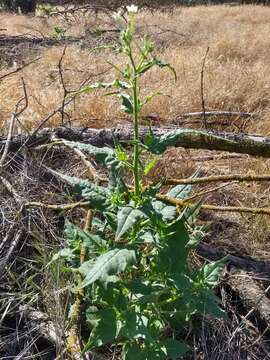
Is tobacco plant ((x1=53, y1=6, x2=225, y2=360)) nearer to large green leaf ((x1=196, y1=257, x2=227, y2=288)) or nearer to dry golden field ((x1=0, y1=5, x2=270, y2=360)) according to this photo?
large green leaf ((x1=196, y1=257, x2=227, y2=288))

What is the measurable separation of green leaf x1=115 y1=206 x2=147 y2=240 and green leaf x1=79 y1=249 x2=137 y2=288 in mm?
70

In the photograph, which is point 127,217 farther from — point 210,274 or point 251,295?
point 251,295

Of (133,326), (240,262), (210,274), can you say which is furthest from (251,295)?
(133,326)

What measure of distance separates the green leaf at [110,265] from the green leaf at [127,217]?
70 mm

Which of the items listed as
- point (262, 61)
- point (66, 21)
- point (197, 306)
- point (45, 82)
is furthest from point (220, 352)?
point (66, 21)

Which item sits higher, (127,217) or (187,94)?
(127,217)

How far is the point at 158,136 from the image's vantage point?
2498 millimetres

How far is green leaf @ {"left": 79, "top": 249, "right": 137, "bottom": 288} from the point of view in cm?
135

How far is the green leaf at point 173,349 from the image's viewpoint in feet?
5.07

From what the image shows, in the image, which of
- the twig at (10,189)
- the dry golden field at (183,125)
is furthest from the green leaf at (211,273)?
the twig at (10,189)

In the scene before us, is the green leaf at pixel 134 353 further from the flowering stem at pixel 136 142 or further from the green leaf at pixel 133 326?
the flowering stem at pixel 136 142

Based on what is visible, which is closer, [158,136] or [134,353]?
[134,353]

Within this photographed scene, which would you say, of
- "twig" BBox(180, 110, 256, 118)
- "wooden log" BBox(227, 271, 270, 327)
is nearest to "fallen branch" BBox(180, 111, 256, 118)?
"twig" BBox(180, 110, 256, 118)

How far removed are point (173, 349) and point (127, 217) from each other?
1.52ft
